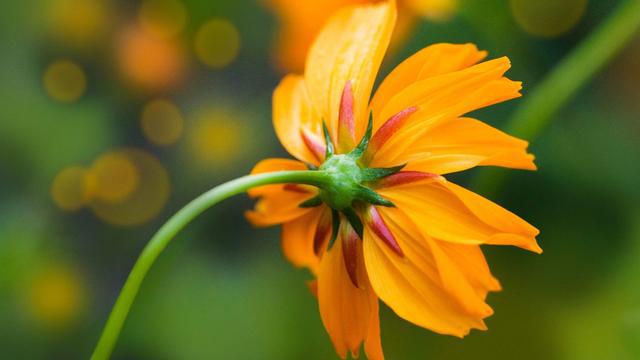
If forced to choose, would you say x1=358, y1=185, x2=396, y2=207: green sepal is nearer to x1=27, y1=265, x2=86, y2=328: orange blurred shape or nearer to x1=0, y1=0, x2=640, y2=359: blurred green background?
x1=0, y1=0, x2=640, y2=359: blurred green background

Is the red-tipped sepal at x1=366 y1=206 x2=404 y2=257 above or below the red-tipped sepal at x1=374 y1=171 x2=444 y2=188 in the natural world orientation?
below

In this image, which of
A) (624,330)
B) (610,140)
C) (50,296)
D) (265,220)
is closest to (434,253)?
(265,220)

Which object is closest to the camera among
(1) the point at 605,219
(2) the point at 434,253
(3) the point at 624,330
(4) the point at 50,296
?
(2) the point at 434,253

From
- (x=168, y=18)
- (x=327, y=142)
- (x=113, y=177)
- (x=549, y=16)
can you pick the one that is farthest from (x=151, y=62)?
(x=327, y=142)

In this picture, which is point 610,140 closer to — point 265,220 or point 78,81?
point 265,220

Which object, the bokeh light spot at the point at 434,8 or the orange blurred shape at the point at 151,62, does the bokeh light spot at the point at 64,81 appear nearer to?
the orange blurred shape at the point at 151,62

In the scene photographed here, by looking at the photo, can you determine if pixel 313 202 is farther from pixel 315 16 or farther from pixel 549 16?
pixel 549 16

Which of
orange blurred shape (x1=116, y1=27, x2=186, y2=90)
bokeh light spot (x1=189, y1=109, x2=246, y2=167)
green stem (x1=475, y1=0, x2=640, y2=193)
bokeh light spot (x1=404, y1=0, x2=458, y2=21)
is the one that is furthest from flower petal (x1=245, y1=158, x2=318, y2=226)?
orange blurred shape (x1=116, y1=27, x2=186, y2=90)
